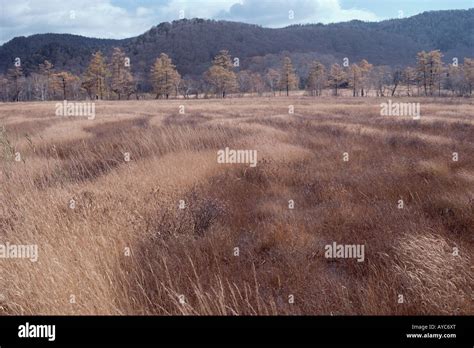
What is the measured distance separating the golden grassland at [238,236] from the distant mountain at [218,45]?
390 ft

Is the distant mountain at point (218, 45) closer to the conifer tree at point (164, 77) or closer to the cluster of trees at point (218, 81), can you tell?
the cluster of trees at point (218, 81)

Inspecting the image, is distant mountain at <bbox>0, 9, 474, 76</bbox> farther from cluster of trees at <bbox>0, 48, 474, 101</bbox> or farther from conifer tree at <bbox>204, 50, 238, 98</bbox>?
conifer tree at <bbox>204, 50, 238, 98</bbox>

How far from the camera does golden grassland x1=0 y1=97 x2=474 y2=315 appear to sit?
317 cm

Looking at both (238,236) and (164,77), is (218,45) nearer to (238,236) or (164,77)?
(164,77)

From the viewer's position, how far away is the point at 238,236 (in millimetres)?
4816

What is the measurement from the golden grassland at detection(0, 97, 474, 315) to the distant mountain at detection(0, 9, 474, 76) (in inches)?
4678

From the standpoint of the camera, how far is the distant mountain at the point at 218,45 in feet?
407

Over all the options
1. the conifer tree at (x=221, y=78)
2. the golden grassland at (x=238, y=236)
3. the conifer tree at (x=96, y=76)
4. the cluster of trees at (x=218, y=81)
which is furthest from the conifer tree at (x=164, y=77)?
the golden grassland at (x=238, y=236)

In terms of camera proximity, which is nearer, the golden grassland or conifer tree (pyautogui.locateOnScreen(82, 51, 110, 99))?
the golden grassland
